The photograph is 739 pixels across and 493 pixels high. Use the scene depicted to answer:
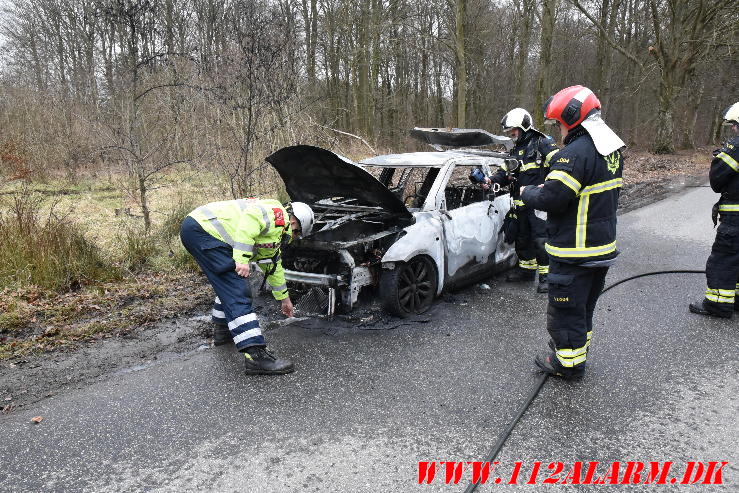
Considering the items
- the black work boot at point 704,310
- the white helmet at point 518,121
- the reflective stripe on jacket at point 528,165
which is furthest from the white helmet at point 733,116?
the white helmet at point 518,121

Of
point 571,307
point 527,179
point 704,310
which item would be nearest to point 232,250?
point 571,307

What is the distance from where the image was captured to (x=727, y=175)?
4.45m

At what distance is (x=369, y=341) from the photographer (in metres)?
4.19

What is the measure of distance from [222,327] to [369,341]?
1285 mm

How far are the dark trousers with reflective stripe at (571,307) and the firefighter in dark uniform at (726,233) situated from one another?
1.96 meters

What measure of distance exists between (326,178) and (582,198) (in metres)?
2.59

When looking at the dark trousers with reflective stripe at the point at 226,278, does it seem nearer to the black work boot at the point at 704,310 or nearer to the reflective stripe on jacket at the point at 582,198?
the reflective stripe on jacket at the point at 582,198

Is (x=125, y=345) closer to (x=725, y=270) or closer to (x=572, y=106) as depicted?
(x=572, y=106)

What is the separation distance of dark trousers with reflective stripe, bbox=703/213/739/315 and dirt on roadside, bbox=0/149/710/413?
336 cm

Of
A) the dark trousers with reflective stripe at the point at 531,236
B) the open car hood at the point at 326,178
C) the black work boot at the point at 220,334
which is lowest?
the black work boot at the point at 220,334

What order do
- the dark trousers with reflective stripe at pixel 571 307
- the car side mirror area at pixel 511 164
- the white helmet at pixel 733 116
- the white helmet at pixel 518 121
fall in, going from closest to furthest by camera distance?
the dark trousers with reflective stripe at pixel 571 307 → the white helmet at pixel 733 116 → the white helmet at pixel 518 121 → the car side mirror area at pixel 511 164

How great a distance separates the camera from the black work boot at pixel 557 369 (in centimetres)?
347

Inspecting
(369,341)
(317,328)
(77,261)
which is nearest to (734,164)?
(369,341)

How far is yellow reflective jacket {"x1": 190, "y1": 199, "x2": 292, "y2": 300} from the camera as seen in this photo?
3.46m
